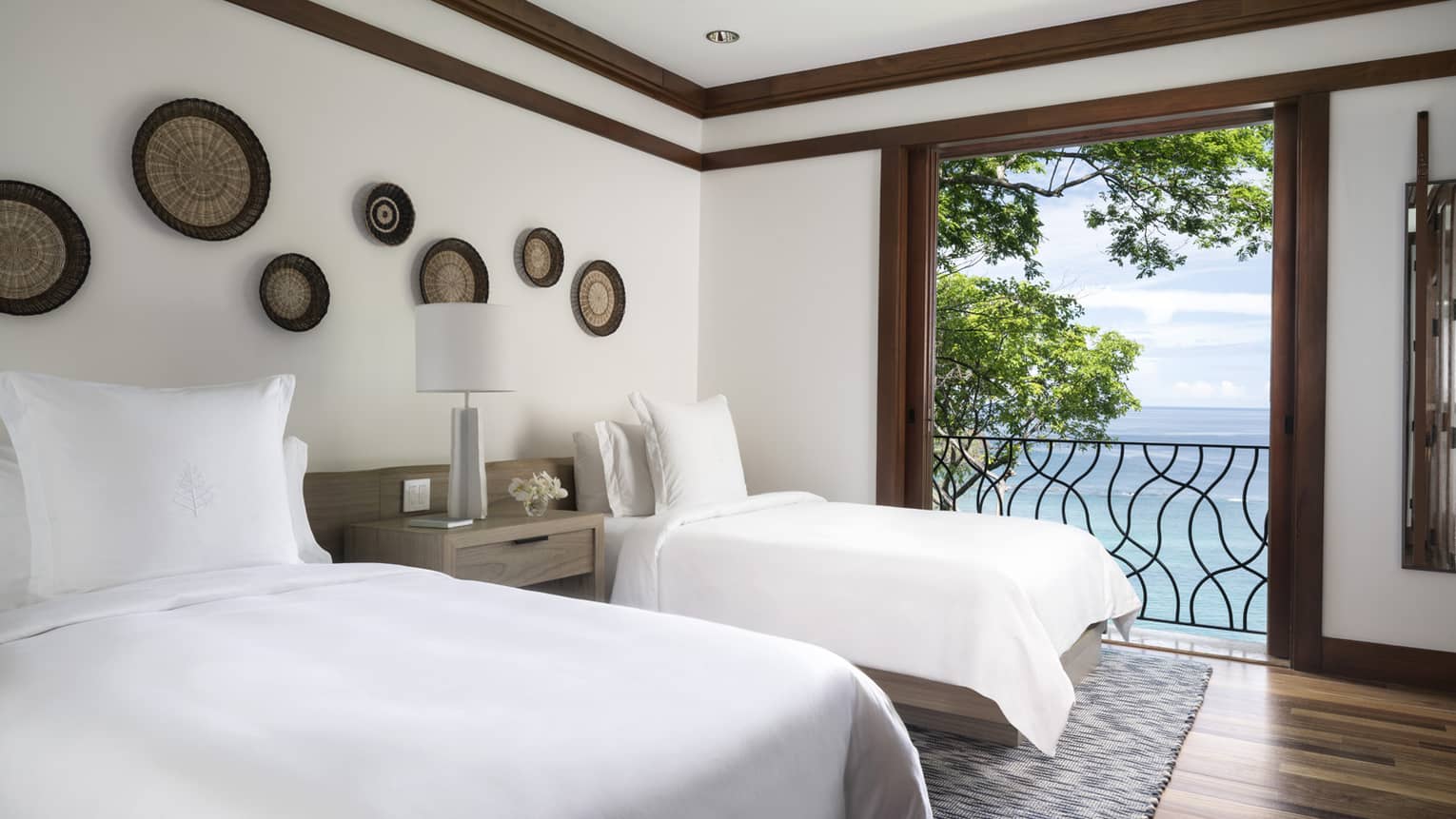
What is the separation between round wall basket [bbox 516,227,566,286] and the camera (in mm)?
3961

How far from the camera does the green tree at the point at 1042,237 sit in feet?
23.0

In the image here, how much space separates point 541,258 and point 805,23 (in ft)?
4.85

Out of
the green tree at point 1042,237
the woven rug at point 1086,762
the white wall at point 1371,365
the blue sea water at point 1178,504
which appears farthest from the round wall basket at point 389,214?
the blue sea water at point 1178,504

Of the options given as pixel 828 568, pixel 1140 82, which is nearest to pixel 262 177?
pixel 828 568

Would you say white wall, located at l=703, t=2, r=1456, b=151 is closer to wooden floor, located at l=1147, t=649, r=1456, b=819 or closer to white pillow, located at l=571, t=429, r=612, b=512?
white pillow, located at l=571, t=429, r=612, b=512

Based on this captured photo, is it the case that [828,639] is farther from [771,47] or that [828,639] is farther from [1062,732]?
[771,47]

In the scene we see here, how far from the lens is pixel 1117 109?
4.01 metres

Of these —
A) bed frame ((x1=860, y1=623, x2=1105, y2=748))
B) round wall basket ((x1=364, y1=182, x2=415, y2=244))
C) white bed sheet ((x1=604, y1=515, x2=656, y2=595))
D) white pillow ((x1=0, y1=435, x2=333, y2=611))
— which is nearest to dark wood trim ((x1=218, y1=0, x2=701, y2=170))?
round wall basket ((x1=364, y1=182, x2=415, y2=244))

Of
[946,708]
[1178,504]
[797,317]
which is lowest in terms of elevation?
[1178,504]

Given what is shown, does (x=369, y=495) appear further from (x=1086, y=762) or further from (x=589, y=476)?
(x=1086, y=762)

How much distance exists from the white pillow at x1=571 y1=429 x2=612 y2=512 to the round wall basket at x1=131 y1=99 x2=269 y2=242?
1.55m

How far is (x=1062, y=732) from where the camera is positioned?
2.95 meters

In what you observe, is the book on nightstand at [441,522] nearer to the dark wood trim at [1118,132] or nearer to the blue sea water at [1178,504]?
the dark wood trim at [1118,132]

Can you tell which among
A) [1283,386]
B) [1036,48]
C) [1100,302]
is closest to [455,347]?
[1036,48]
